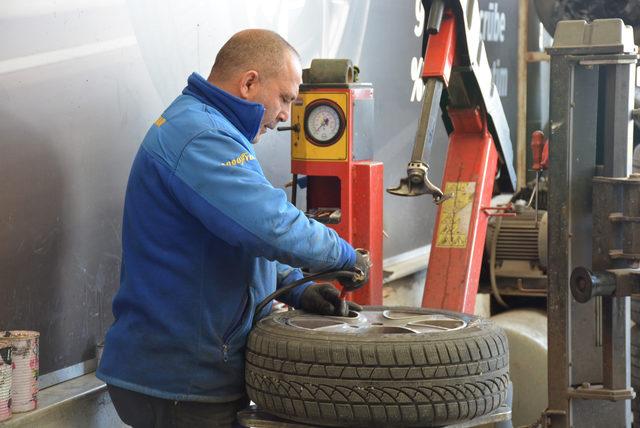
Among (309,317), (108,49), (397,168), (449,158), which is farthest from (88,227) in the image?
(397,168)

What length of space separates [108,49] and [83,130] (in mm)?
261

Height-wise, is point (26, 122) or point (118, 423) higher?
point (26, 122)

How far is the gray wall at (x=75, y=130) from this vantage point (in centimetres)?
261

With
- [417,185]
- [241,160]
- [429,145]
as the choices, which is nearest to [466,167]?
[429,145]

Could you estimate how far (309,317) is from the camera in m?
2.47

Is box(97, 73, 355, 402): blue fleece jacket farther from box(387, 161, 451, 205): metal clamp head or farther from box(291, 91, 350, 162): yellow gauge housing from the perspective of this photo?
box(291, 91, 350, 162): yellow gauge housing

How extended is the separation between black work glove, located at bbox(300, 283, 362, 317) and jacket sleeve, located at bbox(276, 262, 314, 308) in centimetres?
3

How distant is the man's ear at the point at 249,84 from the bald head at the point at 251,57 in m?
0.01

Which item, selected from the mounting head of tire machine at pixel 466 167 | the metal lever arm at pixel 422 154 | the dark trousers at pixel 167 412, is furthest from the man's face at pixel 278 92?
the mounting head of tire machine at pixel 466 167

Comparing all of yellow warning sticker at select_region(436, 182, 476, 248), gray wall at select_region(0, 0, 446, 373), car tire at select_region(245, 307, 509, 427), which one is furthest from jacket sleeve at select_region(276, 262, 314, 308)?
yellow warning sticker at select_region(436, 182, 476, 248)

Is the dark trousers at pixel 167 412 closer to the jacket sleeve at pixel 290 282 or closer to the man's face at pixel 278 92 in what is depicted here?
the jacket sleeve at pixel 290 282

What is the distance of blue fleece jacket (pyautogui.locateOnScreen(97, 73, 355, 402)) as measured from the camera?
2.18 metres

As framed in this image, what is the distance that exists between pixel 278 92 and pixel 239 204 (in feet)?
1.48

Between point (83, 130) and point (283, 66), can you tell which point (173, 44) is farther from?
point (283, 66)
